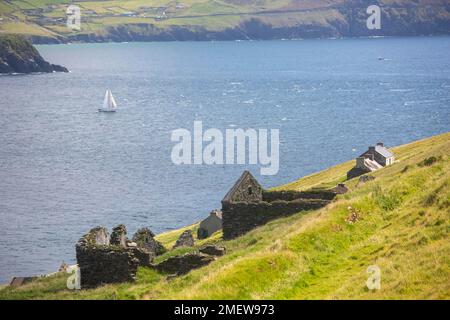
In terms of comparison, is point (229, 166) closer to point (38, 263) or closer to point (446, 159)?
point (38, 263)

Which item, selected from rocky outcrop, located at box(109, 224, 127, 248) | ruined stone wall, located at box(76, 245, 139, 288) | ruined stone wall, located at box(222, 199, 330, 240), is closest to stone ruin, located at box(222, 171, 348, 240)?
ruined stone wall, located at box(222, 199, 330, 240)

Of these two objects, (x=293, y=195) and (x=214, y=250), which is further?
(x=293, y=195)

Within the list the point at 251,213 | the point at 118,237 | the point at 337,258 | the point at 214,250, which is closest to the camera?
the point at 337,258

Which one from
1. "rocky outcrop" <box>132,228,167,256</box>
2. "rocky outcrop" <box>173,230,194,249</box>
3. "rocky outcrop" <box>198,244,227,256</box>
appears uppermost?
"rocky outcrop" <box>198,244,227,256</box>

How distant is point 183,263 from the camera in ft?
138

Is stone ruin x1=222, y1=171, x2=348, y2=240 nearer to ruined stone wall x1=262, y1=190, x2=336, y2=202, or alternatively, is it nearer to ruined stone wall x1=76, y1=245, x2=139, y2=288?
ruined stone wall x1=262, y1=190, x2=336, y2=202

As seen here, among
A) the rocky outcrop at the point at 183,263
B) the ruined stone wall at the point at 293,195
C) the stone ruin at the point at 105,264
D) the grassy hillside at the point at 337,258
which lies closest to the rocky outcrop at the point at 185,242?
the ruined stone wall at the point at 293,195

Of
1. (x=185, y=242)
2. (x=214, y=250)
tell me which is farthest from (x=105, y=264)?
(x=185, y=242)

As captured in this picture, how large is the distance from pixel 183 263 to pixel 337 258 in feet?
25.5

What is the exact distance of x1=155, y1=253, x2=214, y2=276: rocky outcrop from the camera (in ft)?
136

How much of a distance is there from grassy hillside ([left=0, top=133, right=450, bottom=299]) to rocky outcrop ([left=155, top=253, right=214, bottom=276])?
1.83 ft

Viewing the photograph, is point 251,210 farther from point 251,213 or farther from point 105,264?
point 105,264
